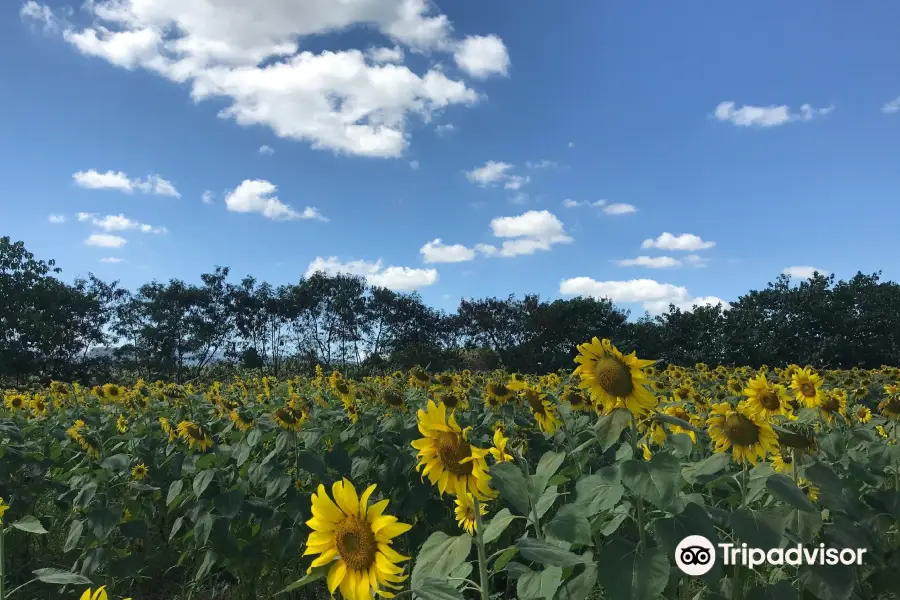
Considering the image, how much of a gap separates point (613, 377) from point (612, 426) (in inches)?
12.6

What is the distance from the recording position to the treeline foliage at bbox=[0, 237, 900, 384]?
85.1 ft

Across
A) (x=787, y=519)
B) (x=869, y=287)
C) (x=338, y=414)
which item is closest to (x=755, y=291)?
(x=869, y=287)

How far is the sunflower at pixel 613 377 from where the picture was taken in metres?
2.20

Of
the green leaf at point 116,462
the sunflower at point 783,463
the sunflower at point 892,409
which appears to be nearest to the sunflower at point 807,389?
the sunflower at point 892,409

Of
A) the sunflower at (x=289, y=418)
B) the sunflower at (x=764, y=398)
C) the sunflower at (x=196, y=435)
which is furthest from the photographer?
the sunflower at (x=196, y=435)

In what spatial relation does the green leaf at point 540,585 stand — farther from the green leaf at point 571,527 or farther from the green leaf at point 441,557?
the green leaf at point 441,557

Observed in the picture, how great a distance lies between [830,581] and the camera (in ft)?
6.67

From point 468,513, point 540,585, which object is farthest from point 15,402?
point 540,585

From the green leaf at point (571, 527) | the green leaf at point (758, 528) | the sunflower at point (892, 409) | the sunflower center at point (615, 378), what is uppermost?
the sunflower center at point (615, 378)

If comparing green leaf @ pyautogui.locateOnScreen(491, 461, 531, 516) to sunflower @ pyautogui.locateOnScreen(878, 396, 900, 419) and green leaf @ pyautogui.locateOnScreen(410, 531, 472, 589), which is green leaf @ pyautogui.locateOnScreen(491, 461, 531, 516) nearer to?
green leaf @ pyautogui.locateOnScreen(410, 531, 472, 589)

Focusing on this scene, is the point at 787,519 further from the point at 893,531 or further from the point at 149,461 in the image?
the point at 149,461

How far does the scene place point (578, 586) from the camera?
184cm

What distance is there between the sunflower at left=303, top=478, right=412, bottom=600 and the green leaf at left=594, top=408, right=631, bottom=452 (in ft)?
2.26

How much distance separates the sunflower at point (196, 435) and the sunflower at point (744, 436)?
3450mm
